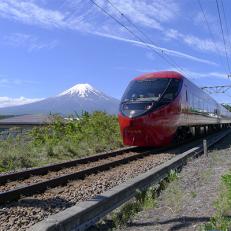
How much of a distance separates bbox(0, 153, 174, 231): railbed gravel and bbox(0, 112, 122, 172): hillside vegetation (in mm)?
3894

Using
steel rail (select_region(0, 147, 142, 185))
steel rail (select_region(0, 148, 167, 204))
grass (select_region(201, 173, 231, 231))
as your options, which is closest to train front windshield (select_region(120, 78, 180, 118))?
steel rail (select_region(0, 147, 142, 185))

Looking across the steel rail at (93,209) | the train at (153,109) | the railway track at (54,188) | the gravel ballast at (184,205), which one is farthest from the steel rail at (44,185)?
the train at (153,109)

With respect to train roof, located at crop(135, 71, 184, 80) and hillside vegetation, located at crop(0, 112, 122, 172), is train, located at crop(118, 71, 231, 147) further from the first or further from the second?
hillside vegetation, located at crop(0, 112, 122, 172)

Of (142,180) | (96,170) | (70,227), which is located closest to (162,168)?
(142,180)

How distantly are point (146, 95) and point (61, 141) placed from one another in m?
4.54

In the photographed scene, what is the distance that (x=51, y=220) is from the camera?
16.8ft

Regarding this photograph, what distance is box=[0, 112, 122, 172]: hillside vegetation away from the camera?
1560 cm

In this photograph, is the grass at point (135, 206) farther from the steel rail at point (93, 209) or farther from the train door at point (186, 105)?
the train door at point (186, 105)

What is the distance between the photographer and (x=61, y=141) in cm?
2039

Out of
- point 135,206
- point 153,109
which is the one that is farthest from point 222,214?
point 153,109

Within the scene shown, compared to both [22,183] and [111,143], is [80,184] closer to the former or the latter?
[22,183]

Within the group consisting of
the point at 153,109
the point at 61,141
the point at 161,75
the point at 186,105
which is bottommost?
the point at 61,141

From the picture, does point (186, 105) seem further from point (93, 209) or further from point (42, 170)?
point (93, 209)

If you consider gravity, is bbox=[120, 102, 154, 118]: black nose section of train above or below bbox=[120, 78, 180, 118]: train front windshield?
below
